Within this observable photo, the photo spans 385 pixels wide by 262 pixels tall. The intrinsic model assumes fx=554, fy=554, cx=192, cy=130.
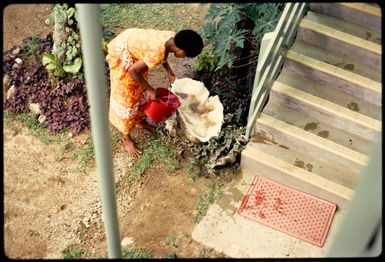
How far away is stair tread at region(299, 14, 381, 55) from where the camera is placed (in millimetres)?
5695

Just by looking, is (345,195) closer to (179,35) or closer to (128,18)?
(179,35)

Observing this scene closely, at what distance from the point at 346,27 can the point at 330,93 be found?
2.49 feet

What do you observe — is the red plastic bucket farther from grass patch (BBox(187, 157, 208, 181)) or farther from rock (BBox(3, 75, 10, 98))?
rock (BBox(3, 75, 10, 98))

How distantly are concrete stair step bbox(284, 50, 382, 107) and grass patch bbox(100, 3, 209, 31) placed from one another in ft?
6.88

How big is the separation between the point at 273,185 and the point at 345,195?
0.72m

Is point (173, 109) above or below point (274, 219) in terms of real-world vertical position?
above

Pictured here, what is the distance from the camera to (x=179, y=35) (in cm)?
500

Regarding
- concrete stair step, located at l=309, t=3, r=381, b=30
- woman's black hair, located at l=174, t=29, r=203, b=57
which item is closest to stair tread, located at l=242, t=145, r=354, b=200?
woman's black hair, located at l=174, t=29, r=203, b=57

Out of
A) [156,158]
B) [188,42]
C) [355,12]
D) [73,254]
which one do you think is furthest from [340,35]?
[73,254]

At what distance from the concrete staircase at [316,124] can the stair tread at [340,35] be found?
0.03 ft

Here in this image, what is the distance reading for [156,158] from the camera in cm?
600

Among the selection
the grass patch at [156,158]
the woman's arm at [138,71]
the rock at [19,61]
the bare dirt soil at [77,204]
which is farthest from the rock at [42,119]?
the woman's arm at [138,71]

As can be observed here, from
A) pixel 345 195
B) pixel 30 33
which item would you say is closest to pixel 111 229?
pixel 345 195

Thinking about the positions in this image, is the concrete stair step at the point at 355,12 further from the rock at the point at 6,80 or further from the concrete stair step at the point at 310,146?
the rock at the point at 6,80
